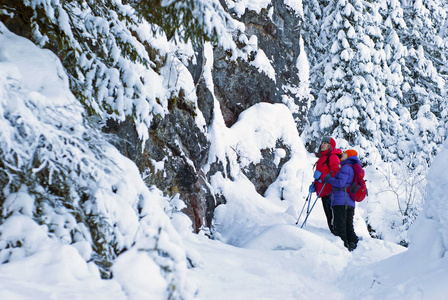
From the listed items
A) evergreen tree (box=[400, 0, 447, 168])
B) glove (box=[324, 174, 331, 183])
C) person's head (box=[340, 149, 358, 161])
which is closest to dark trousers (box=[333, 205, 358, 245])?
glove (box=[324, 174, 331, 183])

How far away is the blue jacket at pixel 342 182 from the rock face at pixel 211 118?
110 inches

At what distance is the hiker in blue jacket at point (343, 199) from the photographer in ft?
24.2

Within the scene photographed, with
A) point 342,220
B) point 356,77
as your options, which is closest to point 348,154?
point 342,220

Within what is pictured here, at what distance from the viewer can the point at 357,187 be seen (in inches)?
288

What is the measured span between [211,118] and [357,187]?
3.85 m

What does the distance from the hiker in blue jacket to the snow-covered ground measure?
0.28m

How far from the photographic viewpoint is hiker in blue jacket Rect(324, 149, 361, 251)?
7370 millimetres

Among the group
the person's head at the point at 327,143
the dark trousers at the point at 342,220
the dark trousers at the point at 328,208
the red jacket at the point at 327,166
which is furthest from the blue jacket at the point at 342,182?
the dark trousers at the point at 328,208

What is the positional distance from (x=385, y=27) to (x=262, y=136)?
7.91 meters

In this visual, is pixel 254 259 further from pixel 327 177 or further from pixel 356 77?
pixel 356 77

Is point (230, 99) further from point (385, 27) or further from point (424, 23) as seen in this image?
point (424, 23)

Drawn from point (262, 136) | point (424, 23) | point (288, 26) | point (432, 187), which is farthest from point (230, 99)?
point (424, 23)

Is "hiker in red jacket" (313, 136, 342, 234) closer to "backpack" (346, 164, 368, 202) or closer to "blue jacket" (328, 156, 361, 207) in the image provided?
"blue jacket" (328, 156, 361, 207)

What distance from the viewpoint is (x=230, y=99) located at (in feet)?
37.8
